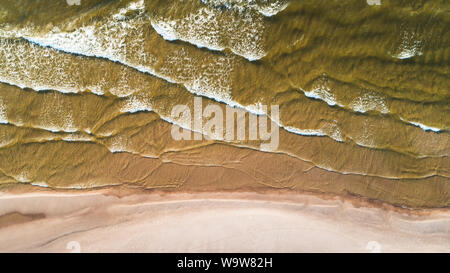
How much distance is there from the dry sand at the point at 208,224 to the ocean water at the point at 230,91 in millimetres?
244

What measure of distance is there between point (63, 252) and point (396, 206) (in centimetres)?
544

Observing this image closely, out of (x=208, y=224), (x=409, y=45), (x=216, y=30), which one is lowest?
(x=208, y=224)

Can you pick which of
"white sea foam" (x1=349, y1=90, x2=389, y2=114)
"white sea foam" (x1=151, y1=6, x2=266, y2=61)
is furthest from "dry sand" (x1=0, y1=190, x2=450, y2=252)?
"white sea foam" (x1=151, y1=6, x2=266, y2=61)

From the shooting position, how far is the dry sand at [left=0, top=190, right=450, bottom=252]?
3809mm

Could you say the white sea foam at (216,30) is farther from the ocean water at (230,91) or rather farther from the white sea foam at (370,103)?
the white sea foam at (370,103)

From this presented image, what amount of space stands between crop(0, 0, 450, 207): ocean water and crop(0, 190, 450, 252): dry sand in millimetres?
244

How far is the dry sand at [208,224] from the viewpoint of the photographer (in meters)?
3.81

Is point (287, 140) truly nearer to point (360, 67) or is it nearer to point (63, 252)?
point (360, 67)

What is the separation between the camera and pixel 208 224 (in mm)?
3816

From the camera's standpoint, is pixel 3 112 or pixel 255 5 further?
pixel 3 112

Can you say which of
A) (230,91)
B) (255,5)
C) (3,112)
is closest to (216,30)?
(255,5)

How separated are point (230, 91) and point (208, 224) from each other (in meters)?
2.17

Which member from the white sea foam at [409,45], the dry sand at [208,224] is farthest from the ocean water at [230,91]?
the dry sand at [208,224]

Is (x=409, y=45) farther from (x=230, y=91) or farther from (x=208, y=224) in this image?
(x=208, y=224)
